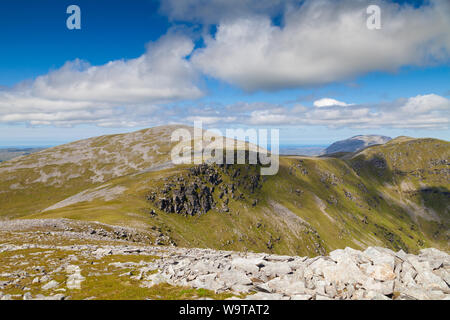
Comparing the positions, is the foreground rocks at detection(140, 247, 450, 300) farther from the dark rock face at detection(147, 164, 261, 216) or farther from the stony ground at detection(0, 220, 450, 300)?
the dark rock face at detection(147, 164, 261, 216)

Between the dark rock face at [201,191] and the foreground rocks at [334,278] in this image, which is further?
the dark rock face at [201,191]

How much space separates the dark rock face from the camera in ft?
396

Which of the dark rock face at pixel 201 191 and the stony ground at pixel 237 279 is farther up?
the stony ground at pixel 237 279

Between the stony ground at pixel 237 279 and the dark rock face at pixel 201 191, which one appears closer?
the stony ground at pixel 237 279

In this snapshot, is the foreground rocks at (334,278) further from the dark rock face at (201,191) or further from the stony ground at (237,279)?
the dark rock face at (201,191)

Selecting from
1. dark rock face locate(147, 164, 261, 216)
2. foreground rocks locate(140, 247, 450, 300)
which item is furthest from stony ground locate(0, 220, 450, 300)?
dark rock face locate(147, 164, 261, 216)

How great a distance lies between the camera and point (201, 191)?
151m

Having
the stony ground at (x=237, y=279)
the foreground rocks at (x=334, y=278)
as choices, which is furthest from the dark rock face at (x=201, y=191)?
the foreground rocks at (x=334, y=278)

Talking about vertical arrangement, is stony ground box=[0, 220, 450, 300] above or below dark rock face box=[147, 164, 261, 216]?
above

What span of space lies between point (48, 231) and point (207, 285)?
137ft

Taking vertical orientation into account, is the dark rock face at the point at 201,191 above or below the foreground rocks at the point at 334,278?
below

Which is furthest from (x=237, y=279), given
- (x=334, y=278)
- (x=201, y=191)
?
(x=201, y=191)

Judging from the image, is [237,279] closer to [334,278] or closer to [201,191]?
[334,278]

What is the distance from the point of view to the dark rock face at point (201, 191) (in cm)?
12062
